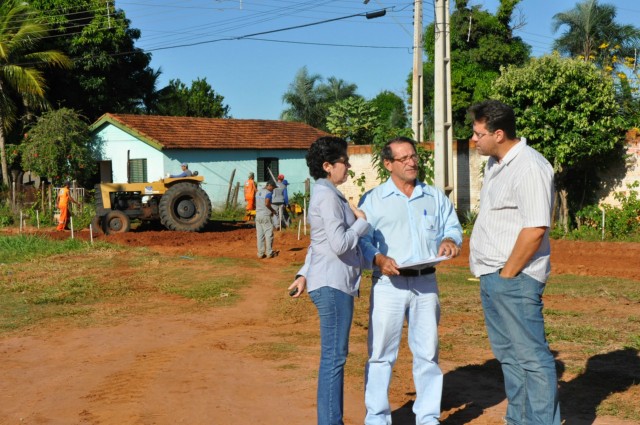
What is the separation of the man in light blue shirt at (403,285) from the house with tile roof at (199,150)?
81.7 feet

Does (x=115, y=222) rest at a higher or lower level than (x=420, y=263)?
lower

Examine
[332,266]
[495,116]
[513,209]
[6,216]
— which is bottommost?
[6,216]

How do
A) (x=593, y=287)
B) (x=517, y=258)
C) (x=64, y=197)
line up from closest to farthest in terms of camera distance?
1. (x=517, y=258)
2. (x=593, y=287)
3. (x=64, y=197)

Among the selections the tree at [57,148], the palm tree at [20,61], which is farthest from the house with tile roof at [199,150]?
the palm tree at [20,61]

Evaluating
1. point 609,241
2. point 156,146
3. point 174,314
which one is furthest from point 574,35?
point 174,314

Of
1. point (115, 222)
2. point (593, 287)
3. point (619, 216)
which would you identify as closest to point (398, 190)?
point (593, 287)

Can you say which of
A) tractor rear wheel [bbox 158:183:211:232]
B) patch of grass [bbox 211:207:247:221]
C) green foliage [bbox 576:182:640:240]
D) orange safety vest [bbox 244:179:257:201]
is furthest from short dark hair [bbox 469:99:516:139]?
patch of grass [bbox 211:207:247:221]

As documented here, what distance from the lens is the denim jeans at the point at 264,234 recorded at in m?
16.3

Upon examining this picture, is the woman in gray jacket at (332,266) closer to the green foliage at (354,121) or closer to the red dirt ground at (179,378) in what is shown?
the red dirt ground at (179,378)

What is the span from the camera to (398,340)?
518 cm

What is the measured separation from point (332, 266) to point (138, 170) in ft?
87.6

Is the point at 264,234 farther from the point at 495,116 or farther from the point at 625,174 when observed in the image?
the point at 495,116

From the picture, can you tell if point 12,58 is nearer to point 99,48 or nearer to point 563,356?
point 99,48

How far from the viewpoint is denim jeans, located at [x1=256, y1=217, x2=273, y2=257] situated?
1628 centimetres
